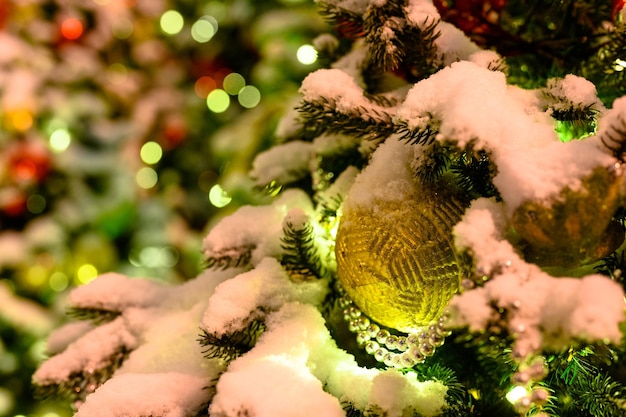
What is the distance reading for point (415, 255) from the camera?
48 cm

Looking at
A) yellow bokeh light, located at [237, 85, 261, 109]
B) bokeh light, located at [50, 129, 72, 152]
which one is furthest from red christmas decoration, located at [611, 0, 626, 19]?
bokeh light, located at [50, 129, 72, 152]

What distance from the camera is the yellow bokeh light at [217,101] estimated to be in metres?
1.59

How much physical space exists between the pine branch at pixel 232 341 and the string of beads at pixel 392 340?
100 mm

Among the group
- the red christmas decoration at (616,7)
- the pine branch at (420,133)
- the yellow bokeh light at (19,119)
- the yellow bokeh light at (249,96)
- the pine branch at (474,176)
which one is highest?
the red christmas decoration at (616,7)

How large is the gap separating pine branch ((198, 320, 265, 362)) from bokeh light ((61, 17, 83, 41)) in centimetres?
130

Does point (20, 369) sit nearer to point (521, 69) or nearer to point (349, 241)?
point (349, 241)

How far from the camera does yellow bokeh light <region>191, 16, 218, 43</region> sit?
1570 millimetres

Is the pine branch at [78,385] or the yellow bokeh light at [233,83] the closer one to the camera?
the pine branch at [78,385]

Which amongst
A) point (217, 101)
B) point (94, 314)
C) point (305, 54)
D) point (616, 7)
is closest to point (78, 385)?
point (94, 314)

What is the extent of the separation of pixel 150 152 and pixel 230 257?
1068mm

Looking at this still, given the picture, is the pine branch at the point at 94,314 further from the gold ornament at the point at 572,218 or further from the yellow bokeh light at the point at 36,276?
the yellow bokeh light at the point at 36,276

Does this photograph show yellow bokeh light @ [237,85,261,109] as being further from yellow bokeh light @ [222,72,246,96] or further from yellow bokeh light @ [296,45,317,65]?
yellow bokeh light @ [296,45,317,65]

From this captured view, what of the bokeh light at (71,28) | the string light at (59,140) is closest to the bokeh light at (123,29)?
the bokeh light at (71,28)

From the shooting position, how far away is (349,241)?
1.68 feet
